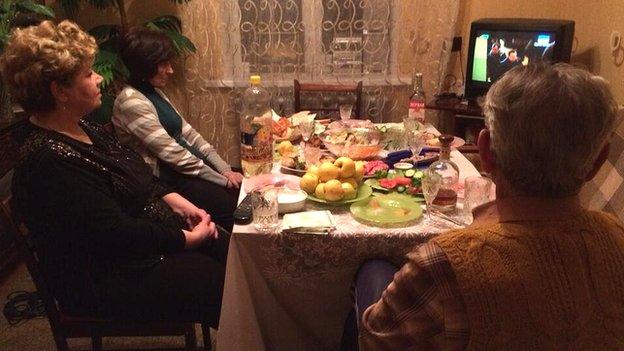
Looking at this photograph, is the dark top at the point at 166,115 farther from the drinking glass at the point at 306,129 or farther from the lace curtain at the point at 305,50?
the lace curtain at the point at 305,50

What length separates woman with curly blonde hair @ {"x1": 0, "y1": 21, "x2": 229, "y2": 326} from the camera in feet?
4.27

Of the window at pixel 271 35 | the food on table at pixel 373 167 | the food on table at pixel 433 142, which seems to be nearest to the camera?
the food on table at pixel 373 167

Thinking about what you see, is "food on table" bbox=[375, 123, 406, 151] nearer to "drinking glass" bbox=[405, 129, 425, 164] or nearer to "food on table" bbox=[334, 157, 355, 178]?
"drinking glass" bbox=[405, 129, 425, 164]

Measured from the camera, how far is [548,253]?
2.44 feet

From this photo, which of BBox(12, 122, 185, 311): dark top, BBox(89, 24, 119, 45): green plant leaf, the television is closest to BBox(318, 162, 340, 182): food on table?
BBox(12, 122, 185, 311): dark top

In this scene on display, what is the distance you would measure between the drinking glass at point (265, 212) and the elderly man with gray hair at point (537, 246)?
2.05ft

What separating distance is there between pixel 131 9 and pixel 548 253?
3031 mm

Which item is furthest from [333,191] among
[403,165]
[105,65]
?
[105,65]

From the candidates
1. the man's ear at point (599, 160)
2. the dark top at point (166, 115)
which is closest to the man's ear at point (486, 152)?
the man's ear at point (599, 160)

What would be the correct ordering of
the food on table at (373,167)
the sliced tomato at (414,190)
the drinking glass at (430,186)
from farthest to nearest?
the food on table at (373,167), the sliced tomato at (414,190), the drinking glass at (430,186)

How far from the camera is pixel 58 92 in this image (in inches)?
53.9

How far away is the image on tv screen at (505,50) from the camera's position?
2637mm

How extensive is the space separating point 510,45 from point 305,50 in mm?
1228

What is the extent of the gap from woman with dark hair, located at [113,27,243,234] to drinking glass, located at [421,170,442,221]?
963 millimetres
